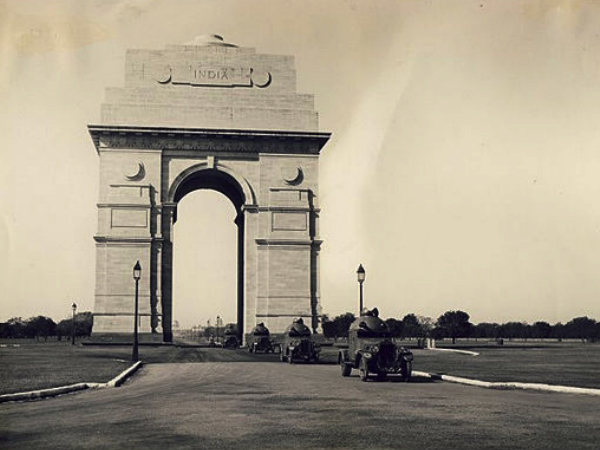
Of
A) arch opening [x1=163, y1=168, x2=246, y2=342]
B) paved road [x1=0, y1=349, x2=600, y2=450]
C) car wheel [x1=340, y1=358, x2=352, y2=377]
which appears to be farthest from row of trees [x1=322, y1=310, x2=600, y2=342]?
paved road [x1=0, y1=349, x2=600, y2=450]

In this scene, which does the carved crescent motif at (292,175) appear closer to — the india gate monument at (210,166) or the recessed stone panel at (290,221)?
the india gate monument at (210,166)

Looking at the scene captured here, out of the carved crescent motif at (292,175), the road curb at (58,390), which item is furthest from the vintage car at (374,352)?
the carved crescent motif at (292,175)

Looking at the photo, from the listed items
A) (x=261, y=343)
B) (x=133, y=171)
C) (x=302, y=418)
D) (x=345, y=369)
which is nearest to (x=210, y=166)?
(x=133, y=171)

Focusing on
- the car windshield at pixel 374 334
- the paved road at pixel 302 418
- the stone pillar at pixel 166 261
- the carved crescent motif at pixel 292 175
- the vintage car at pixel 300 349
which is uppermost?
the carved crescent motif at pixel 292 175

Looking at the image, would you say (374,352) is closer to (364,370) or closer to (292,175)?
(364,370)

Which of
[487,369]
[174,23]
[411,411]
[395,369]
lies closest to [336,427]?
[411,411]

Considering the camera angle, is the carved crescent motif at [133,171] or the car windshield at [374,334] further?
the carved crescent motif at [133,171]
